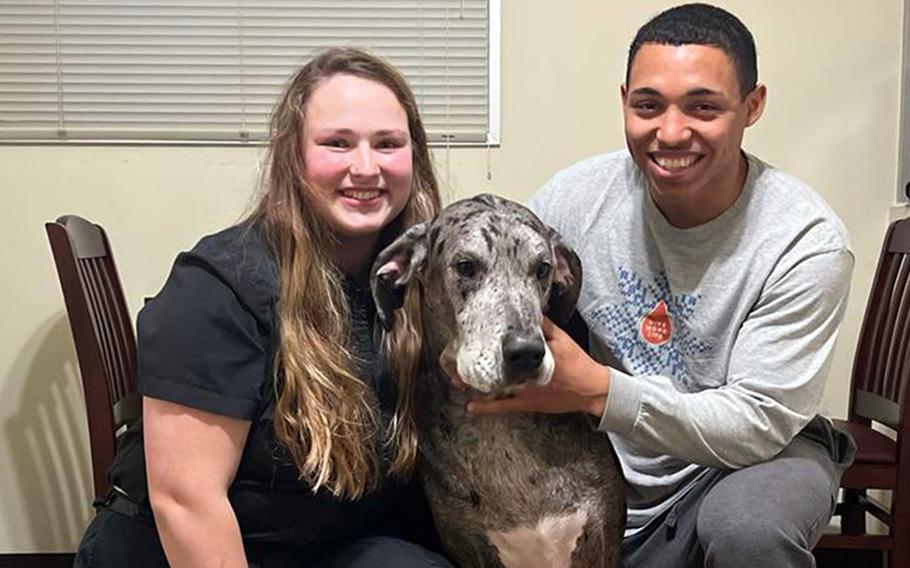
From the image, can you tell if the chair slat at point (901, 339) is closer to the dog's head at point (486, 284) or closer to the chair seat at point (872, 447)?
the chair seat at point (872, 447)

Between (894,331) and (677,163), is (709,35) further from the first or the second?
(894,331)

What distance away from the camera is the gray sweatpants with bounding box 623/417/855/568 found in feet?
4.58

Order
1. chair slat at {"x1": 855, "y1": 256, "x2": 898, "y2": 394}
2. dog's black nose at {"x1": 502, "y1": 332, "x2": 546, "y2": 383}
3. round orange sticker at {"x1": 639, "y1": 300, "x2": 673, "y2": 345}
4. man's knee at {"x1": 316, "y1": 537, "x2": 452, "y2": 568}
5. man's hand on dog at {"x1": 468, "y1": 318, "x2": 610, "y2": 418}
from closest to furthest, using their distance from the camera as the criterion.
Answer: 1. dog's black nose at {"x1": 502, "y1": 332, "x2": 546, "y2": 383}
2. man's hand on dog at {"x1": 468, "y1": 318, "x2": 610, "y2": 418}
3. man's knee at {"x1": 316, "y1": 537, "x2": 452, "y2": 568}
4. round orange sticker at {"x1": 639, "y1": 300, "x2": 673, "y2": 345}
5. chair slat at {"x1": 855, "y1": 256, "x2": 898, "y2": 394}

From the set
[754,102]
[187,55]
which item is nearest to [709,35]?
[754,102]

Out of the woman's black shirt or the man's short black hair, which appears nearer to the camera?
the woman's black shirt

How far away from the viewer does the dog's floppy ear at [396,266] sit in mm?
1558

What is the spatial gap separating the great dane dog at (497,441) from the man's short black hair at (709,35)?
404 millimetres

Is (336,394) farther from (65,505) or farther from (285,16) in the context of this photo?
(65,505)

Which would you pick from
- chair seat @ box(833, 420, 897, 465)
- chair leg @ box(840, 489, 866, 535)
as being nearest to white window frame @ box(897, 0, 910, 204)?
chair seat @ box(833, 420, 897, 465)

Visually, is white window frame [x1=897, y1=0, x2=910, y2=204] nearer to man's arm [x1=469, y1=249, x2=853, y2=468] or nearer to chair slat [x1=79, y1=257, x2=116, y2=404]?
man's arm [x1=469, y1=249, x2=853, y2=468]

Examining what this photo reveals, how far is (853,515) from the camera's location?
103 inches

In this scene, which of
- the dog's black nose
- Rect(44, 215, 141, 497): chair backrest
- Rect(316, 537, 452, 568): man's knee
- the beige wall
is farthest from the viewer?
the beige wall

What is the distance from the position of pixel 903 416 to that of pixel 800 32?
4.04 feet

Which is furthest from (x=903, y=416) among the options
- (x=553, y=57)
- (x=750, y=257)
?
(x=553, y=57)
